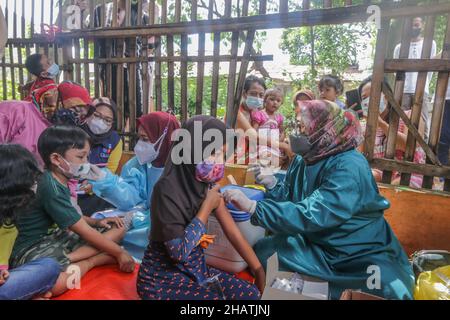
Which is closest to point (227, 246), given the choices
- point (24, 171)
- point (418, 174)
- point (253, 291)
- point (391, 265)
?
point (253, 291)

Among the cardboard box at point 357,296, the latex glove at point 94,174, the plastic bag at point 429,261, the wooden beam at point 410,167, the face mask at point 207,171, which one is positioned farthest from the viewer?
the wooden beam at point 410,167

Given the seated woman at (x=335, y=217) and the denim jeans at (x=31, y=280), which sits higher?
the seated woman at (x=335, y=217)

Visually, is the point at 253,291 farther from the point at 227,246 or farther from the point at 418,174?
Result: the point at 418,174

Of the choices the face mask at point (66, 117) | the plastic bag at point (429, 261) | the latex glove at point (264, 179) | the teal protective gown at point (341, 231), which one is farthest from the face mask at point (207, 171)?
the face mask at point (66, 117)

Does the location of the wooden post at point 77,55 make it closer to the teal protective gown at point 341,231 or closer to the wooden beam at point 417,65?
the teal protective gown at point 341,231

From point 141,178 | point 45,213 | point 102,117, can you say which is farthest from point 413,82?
point 45,213

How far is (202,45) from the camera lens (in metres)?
3.99

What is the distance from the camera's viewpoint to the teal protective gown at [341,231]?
2.16 metres

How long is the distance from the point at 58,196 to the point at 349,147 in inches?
74.3

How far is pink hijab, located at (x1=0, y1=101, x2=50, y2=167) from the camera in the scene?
343 centimetres

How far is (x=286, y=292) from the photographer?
6.23ft

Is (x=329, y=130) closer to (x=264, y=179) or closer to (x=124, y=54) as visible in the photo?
(x=264, y=179)

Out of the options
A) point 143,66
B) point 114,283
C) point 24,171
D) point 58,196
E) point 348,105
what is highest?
point 143,66

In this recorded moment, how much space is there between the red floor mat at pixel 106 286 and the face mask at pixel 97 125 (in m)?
1.57
